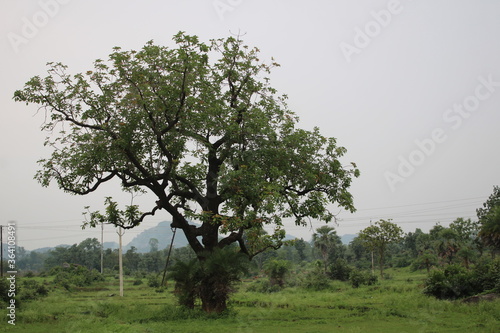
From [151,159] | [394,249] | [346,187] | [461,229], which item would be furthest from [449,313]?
[394,249]

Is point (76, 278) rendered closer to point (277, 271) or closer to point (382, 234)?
point (277, 271)

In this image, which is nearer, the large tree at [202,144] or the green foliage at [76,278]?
the large tree at [202,144]

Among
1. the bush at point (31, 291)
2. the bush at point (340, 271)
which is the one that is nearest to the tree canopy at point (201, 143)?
the bush at point (31, 291)

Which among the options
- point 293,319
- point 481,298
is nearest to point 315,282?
point 481,298

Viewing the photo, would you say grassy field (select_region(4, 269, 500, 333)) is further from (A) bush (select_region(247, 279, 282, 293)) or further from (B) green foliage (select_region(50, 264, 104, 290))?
(B) green foliage (select_region(50, 264, 104, 290))

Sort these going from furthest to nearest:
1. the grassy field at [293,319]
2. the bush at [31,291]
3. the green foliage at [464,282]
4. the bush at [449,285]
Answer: the bush at [31,291], the bush at [449,285], the green foliage at [464,282], the grassy field at [293,319]

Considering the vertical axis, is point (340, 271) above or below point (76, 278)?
below

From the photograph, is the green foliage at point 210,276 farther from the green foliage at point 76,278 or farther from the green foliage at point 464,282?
the green foliage at point 76,278

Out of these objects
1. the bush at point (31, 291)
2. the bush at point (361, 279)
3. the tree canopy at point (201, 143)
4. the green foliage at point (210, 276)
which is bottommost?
the bush at point (361, 279)

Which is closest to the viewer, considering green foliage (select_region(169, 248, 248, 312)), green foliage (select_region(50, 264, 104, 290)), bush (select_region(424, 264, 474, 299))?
green foliage (select_region(169, 248, 248, 312))

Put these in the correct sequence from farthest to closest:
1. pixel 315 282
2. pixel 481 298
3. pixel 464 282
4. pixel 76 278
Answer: pixel 76 278 < pixel 315 282 < pixel 464 282 < pixel 481 298

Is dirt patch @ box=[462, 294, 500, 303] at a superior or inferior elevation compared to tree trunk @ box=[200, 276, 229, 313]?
inferior

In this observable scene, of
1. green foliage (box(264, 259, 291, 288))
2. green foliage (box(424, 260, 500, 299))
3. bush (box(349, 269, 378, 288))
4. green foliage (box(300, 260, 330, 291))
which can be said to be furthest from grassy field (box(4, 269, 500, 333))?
green foliage (box(264, 259, 291, 288))

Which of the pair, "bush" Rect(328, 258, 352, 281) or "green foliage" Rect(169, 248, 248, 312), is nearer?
"green foliage" Rect(169, 248, 248, 312)
